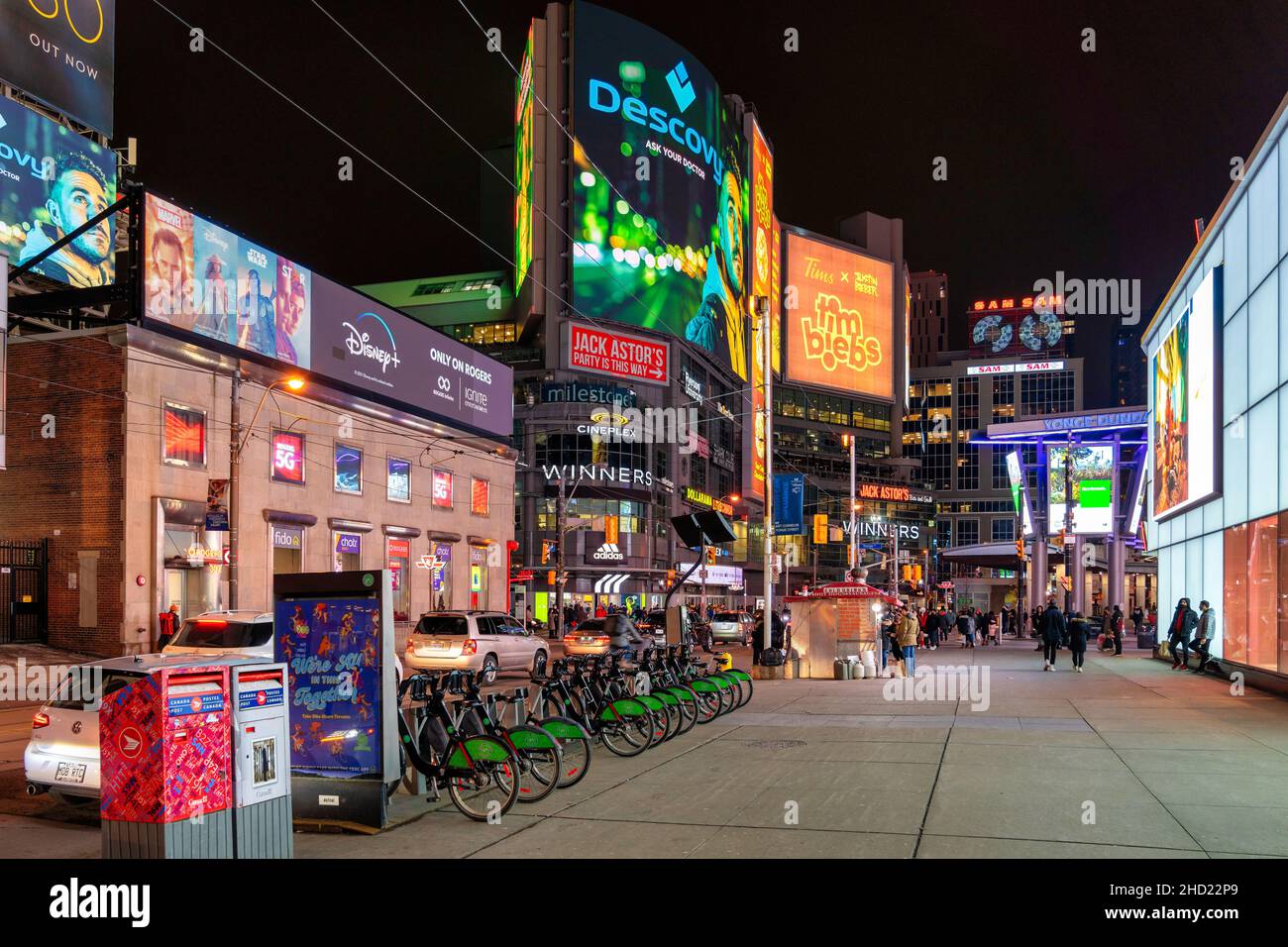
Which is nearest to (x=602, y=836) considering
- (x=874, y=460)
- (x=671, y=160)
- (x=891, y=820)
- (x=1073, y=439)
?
(x=891, y=820)

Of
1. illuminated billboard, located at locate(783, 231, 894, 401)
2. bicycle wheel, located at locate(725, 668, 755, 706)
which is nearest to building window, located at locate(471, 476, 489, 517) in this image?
bicycle wheel, located at locate(725, 668, 755, 706)

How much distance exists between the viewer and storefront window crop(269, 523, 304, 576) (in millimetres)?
34531

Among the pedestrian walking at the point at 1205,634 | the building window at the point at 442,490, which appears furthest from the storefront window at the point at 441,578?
the pedestrian walking at the point at 1205,634

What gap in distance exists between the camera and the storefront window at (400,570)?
40500mm

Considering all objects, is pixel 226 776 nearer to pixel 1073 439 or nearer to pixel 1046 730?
pixel 1046 730

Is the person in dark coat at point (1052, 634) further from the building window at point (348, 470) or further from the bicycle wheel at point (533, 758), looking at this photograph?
the building window at point (348, 470)

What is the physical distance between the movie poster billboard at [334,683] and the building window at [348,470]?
1157 inches

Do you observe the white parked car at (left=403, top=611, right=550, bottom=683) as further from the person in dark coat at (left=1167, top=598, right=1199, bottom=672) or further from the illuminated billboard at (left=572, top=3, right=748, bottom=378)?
the illuminated billboard at (left=572, top=3, right=748, bottom=378)

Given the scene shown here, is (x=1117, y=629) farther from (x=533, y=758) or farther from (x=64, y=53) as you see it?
(x=64, y=53)

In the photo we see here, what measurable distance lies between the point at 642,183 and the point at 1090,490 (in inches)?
1904

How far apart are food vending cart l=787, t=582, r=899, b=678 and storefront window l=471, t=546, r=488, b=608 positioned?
2271 cm

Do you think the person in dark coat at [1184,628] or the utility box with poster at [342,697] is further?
the person in dark coat at [1184,628]

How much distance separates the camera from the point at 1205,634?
25.0 m
